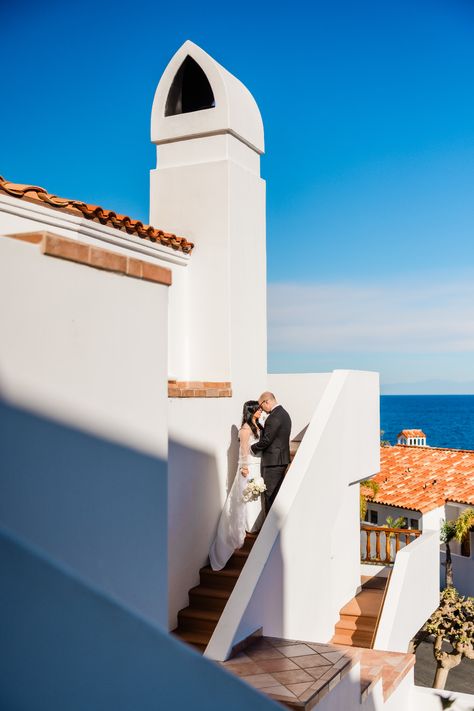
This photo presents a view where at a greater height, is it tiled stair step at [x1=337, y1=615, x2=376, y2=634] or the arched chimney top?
the arched chimney top

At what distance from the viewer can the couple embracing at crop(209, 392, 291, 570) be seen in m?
8.60

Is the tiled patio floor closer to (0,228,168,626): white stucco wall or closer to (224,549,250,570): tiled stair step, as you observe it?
(224,549,250,570): tiled stair step

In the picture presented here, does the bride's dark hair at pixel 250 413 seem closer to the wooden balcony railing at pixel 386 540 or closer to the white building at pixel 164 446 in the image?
the white building at pixel 164 446

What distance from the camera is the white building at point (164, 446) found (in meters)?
2.20

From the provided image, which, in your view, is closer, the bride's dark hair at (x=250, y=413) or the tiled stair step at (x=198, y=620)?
the tiled stair step at (x=198, y=620)

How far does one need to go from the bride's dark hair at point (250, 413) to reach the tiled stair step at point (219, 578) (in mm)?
1817

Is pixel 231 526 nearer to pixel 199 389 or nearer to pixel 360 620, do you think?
pixel 199 389

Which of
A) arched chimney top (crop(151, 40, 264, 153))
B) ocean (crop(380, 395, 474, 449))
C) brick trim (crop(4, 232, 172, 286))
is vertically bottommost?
ocean (crop(380, 395, 474, 449))

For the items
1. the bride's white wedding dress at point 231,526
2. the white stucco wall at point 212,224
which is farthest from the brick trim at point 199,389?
the bride's white wedding dress at point 231,526

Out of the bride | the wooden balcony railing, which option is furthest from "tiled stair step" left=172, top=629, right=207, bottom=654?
the wooden balcony railing

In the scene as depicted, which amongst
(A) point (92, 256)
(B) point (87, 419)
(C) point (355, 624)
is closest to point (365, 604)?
(C) point (355, 624)

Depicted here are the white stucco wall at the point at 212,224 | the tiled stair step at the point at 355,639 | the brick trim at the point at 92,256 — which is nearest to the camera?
the brick trim at the point at 92,256

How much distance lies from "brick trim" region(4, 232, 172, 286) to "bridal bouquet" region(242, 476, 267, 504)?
481 centimetres

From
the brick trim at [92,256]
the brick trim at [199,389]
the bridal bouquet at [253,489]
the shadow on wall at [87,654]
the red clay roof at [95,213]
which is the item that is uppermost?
the red clay roof at [95,213]
